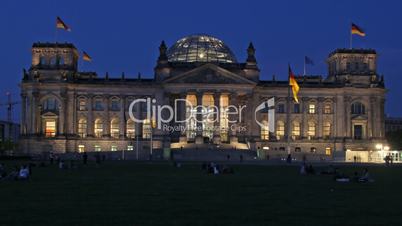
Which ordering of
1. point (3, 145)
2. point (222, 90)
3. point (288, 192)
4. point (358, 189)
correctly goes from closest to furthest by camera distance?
point (288, 192)
point (358, 189)
point (222, 90)
point (3, 145)

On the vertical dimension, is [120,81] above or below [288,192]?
above

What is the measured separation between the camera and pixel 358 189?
36719 mm

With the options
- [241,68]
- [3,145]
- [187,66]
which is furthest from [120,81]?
[3,145]

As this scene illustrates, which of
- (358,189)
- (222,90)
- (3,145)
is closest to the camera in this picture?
(358,189)

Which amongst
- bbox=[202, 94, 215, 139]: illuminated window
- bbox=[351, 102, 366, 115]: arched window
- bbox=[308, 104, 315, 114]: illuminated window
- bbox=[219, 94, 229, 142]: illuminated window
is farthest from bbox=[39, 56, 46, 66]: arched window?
bbox=[351, 102, 366, 115]: arched window

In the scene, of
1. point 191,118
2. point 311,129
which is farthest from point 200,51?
point 311,129

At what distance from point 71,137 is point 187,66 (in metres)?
25.5

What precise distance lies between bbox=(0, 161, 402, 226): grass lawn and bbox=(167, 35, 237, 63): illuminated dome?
9615 centimetres

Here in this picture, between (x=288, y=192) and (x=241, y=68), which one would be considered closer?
(x=288, y=192)

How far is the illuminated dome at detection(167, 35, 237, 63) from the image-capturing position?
13462 cm

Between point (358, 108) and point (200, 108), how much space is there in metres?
31.5

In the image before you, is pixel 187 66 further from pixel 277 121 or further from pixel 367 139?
pixel 367 139

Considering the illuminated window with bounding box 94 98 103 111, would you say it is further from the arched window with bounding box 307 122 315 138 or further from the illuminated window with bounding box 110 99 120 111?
the arched window with bounding box 307 122 315 138

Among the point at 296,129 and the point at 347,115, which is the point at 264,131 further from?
the point at 347,115
